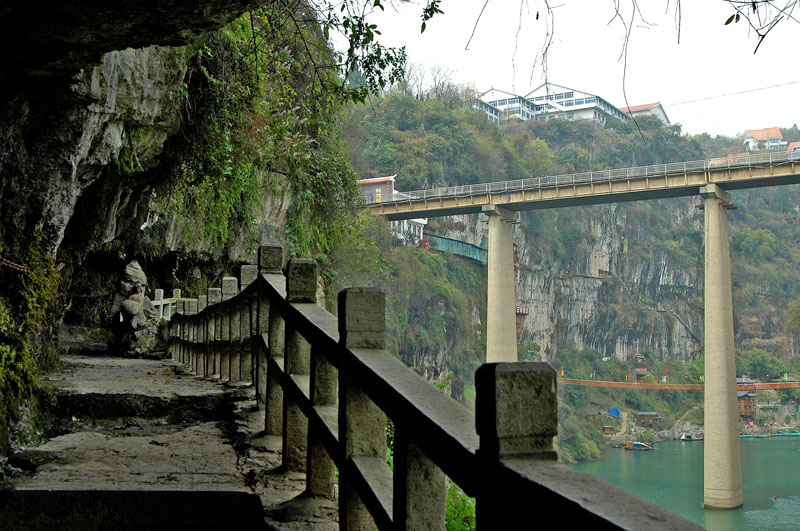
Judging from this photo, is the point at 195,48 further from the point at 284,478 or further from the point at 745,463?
the point at 745,463

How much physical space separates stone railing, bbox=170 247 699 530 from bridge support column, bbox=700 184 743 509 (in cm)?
2646

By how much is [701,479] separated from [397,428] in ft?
130

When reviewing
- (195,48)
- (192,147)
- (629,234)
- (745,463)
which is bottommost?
(745,463)

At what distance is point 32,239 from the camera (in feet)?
14.2

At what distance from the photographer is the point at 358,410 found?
220 centimetres

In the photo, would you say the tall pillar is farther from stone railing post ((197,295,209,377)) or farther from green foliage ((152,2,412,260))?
stone railing post ((197,295,209,377))

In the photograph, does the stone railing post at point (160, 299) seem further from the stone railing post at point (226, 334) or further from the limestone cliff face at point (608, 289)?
the limestone cliff face at point (608, 289)

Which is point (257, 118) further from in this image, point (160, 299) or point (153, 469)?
point (153, 469)

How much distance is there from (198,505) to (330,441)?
0.75 metres

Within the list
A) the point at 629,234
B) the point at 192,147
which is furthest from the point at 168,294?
the point at 629,234

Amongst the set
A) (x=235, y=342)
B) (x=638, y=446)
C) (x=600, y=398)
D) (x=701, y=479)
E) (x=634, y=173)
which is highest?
(x=634, y=173)

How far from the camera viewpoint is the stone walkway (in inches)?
106

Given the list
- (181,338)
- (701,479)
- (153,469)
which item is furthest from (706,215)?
(153,469)

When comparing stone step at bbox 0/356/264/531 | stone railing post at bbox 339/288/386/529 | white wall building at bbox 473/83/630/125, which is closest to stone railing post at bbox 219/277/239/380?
stone step at bbox 0/356/264/531
